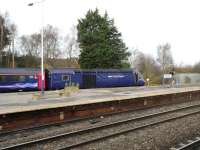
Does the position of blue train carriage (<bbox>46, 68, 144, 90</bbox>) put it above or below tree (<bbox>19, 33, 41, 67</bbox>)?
below

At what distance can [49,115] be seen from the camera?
17250 millimetres

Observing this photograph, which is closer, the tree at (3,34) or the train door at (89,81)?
the train door at (89,81)

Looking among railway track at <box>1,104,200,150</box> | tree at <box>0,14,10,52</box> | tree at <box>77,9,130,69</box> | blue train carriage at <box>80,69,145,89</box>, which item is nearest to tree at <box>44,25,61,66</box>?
tree at <box>0,14,10,52</box>

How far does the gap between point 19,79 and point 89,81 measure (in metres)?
10.2

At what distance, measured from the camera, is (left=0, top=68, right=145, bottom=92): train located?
34062 mm

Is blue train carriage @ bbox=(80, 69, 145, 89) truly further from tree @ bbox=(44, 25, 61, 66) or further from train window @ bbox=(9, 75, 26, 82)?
tree @ bbox=(44, 25, 61, 66)

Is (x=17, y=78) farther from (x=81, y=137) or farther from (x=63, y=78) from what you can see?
(x=81, y=137)

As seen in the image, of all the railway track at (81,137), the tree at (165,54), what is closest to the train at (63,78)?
the railway track at (81,137)

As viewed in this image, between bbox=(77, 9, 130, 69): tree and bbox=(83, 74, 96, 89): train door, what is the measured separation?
13.8 metres

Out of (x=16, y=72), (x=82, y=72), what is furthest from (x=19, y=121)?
(x=82, y=72)

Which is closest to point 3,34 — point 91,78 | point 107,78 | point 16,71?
point 91,78

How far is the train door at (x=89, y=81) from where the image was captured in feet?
136

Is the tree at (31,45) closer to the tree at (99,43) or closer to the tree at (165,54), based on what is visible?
the tree at (99,43)

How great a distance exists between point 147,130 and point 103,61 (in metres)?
41.1
